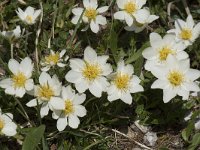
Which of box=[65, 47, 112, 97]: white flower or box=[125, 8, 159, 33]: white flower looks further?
box=[125, 8, 159, 33]: white flower

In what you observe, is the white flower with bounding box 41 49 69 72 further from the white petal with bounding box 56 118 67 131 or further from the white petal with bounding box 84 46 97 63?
the white petal with bounding box 56 118 67 131

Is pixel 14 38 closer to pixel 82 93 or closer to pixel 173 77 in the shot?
pixel 82 93

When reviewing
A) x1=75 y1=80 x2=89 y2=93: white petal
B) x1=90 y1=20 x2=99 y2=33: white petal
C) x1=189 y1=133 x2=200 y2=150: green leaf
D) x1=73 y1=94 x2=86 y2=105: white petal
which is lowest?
x1=189 y1=133 x2=200 y2=150: green leaf

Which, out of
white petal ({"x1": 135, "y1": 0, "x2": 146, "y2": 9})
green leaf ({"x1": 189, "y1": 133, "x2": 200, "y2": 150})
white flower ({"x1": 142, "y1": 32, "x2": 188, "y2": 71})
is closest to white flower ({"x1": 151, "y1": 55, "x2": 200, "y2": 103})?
white flower ({"x1": 142, "y1": 32, "x2": 188, "y2": 71})

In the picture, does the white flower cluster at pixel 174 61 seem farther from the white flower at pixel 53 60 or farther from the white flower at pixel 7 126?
the white flower at pixel 7 126

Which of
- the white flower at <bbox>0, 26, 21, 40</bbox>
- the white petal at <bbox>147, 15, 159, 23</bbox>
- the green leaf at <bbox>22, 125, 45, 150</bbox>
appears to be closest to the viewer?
the green leaf at <bbox>22, 125, 45, 150</bbox>

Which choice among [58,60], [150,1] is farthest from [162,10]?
[58,60]

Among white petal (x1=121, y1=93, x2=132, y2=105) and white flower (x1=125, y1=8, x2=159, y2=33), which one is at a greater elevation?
white flower (x1=125, y1=8, x2=159, y2=33)

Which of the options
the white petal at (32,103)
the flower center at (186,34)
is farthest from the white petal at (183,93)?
the white petal at (32,103)

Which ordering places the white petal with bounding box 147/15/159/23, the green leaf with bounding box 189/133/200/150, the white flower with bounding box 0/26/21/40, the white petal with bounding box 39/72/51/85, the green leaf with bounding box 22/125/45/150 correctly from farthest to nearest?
the white petal with bounding box 147/15/159/23, the white flower with bounding box 0/26/21/40, the green leaf with bounding box 189/133/200/150, the white petal with bounding box 39/72/51/85, the green leaf with bounding box 22/125/45/150
